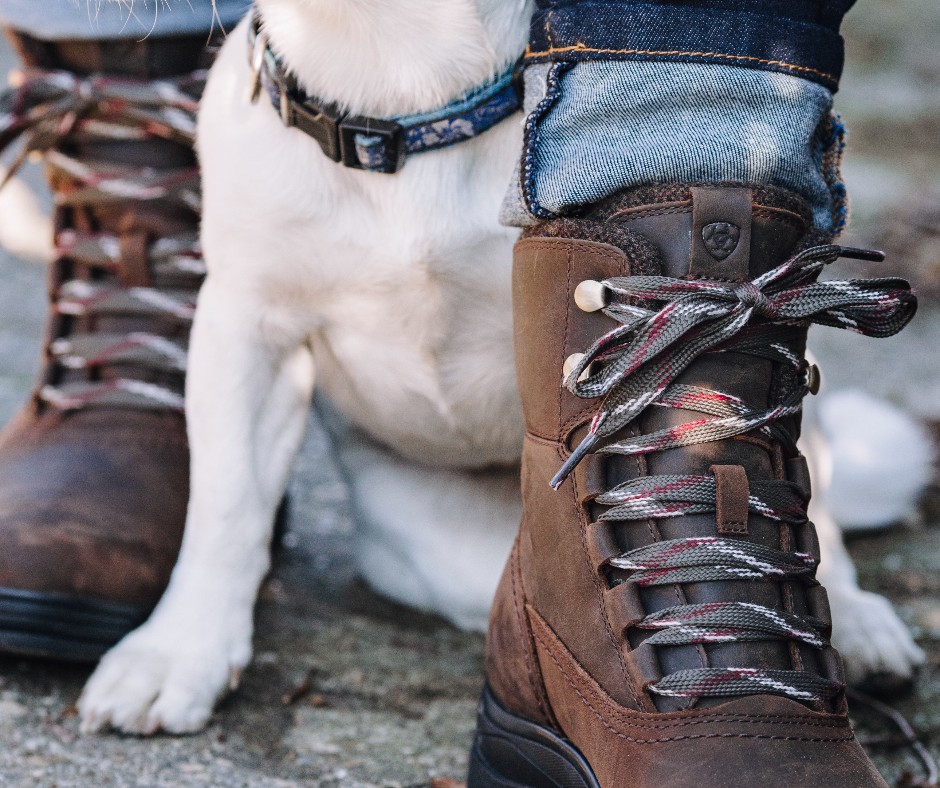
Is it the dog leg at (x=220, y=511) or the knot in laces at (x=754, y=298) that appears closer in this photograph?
the knot in laces at (x=754, y=298)

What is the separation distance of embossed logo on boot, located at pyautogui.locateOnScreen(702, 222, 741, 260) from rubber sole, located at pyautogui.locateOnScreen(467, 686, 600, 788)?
1.34 ft

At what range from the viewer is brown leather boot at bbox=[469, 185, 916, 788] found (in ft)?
2.64

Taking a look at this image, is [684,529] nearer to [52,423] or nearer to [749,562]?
[749,562]

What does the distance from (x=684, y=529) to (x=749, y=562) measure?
2.1 inches

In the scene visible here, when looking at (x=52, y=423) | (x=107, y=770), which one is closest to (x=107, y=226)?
(x=52, y=423)

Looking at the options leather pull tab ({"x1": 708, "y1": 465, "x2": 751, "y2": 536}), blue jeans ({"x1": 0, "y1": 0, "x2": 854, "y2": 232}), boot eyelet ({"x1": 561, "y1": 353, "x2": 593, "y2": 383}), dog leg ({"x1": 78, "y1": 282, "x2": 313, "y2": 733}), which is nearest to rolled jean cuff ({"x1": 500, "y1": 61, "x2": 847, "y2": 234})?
blue jeans ({"x1": 0, "y1": 0, "x2": 854, "y2": 232})

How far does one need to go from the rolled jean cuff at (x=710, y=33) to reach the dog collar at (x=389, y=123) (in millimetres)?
159

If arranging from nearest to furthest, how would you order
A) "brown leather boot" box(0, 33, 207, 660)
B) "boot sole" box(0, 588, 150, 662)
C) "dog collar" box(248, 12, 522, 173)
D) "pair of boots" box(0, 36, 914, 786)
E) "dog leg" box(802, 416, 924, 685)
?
1. "pair of boots" box(0, 36, 914, 786)
2. "dog collar" box(248, 12, 522, 173)
3. "boot sole" box(0, 588, 150, 662)
4. "dog leg" box(802, 416, 924, 685)
5. "brown leather boot" box(0, 33, 207, 660)

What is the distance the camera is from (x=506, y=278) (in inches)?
43.6

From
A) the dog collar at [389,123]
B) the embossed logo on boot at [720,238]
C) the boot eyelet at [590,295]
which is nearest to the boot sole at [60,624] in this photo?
the dog collar at [389,123]

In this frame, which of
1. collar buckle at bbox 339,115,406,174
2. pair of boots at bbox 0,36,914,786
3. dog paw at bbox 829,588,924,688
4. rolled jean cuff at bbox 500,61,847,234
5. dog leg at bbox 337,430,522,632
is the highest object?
rolled jean cuff at bbox 500,61,847,234

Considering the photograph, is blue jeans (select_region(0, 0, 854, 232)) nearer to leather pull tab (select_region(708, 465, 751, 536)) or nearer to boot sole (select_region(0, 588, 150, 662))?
leather pull tab (select_region(708, 465, 751, 536))

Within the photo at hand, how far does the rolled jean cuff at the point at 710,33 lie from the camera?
863mm

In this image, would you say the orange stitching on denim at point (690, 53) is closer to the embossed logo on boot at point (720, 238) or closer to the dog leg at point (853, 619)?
the embossed logo on boot at point (720, 238)
